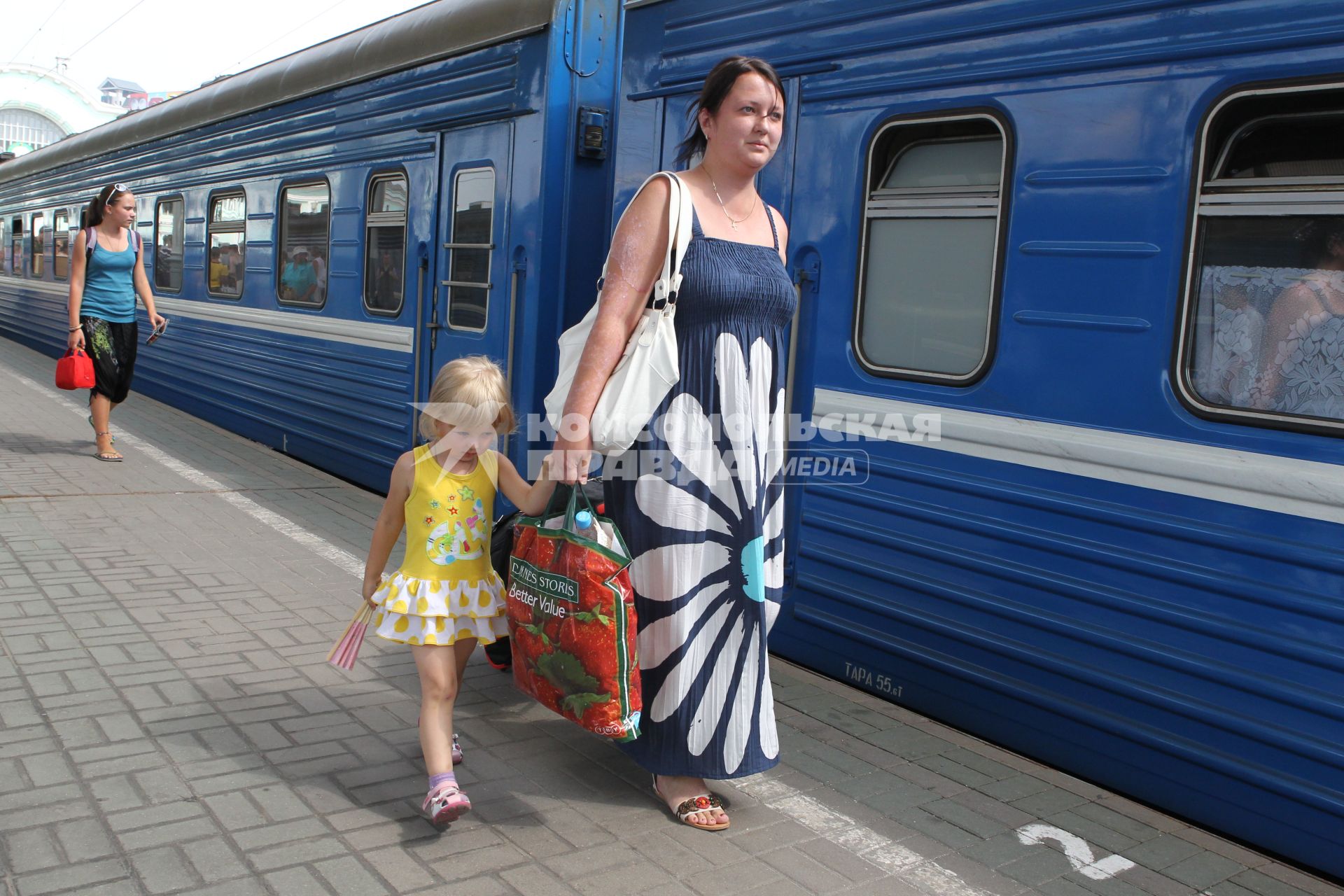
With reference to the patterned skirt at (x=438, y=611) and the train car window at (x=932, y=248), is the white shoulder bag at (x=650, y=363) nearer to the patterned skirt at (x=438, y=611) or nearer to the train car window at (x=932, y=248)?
the patterned skirt at (x=438, y=611)

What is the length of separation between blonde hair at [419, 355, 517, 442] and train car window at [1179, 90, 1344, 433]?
6.19 ft

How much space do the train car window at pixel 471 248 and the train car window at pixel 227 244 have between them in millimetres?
3686

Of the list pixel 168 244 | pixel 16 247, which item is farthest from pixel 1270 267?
pixel 16 247

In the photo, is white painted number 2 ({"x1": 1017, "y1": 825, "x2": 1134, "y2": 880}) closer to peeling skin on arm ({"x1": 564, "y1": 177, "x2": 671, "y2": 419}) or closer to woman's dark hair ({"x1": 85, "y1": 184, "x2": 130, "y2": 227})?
peeling skin on arm ({"x1": 564, "y1": 177, "x2": 671, "y2": 419})

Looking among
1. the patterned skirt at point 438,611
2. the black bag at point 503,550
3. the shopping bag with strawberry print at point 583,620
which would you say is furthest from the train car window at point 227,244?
the shopping bag with strawberry print at point 583,620

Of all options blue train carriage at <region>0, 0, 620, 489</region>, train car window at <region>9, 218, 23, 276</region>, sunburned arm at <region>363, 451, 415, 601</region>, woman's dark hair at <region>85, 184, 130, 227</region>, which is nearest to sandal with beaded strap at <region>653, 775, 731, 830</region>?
sunburned arm at <region>363, 451, 415, 601</region>

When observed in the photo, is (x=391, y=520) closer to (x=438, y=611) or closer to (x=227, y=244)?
(x=438, y=611)

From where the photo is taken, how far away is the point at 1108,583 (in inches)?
132

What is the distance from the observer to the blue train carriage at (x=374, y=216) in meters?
5.82

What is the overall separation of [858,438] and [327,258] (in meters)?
5.19

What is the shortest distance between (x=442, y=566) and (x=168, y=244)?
978 centimetres

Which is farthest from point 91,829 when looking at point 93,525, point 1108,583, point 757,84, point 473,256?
point 473,256

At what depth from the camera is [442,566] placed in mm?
3164

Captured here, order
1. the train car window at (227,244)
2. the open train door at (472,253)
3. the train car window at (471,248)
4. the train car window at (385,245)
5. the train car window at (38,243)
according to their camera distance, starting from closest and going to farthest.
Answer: the open train door at (472,253) → the train car window at (471,248) → the train car window at (385,245) → the train car window at (227,244) → the train car window at (38,243)
